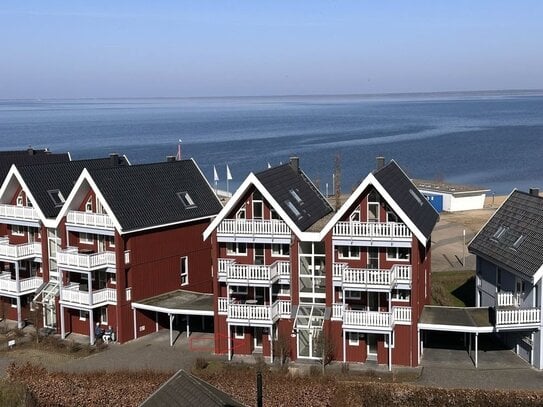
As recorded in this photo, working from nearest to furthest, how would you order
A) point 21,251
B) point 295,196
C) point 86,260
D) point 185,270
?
point 295,196 < point 86,260 < point 185,270 < point 21,251

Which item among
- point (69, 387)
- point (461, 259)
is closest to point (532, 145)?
point (461, 259)

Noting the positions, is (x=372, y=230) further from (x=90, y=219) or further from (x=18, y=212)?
(x=18, y=212)

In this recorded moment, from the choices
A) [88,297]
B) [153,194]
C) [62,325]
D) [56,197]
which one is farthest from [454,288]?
[56,197]

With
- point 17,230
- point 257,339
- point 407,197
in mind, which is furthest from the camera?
point 17,230

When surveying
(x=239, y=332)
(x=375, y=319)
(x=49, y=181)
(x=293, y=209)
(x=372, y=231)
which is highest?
(x=49, y=181)

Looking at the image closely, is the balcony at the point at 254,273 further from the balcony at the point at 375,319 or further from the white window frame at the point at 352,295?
the balcony at the point at 375,319
